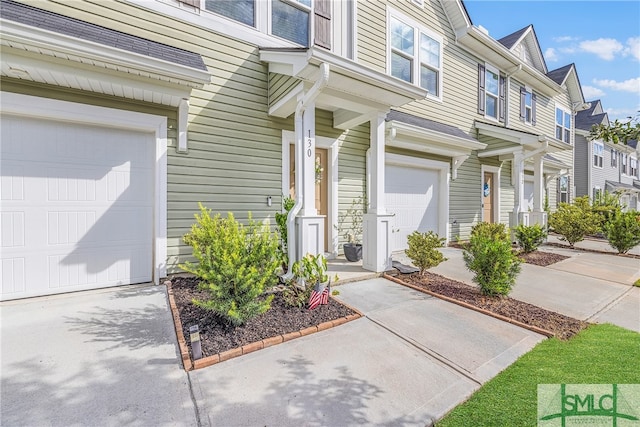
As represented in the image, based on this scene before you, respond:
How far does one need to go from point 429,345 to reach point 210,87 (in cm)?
485

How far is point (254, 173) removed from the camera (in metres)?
5.20

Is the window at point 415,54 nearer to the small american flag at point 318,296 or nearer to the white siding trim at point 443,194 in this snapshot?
the white siding trim at point 443,194

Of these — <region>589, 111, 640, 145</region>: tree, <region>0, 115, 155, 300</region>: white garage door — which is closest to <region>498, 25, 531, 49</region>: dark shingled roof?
<region>589, 111, 640, 145</region>: tree

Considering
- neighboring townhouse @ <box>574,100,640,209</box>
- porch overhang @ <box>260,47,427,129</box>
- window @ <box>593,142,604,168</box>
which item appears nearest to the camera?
porch overhang @ <box>260,47,427,129</box>

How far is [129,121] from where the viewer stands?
13.6 ft

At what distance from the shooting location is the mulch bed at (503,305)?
3326mm

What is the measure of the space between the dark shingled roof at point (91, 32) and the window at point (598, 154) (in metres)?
21.7

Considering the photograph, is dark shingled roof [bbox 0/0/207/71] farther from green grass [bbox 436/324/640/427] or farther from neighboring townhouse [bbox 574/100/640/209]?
neighboring townhouse [bbox 574/100/640/209]

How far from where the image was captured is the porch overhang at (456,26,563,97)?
8398 millimetres

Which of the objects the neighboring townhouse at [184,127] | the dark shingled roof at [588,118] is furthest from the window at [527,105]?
the dark shingled roof at [588,118]

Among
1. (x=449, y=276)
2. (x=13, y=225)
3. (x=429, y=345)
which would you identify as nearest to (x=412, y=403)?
(x=429, y=345)

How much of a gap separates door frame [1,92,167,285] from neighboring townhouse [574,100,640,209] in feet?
57.3

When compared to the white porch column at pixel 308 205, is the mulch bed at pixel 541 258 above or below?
below

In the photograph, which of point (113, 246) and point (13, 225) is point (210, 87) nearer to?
point (113, 246)
